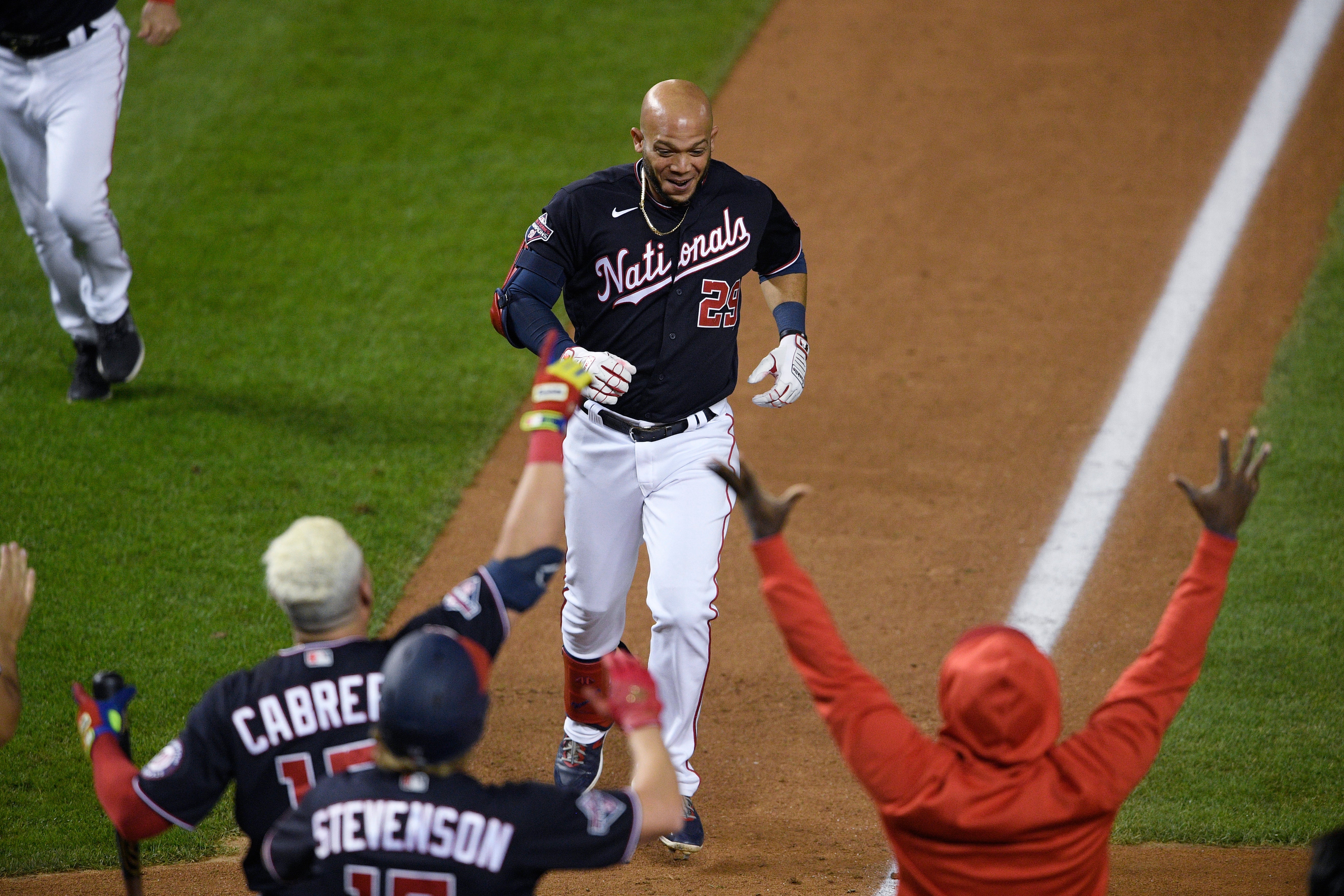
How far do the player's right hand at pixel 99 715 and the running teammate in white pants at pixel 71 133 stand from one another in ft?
12.6

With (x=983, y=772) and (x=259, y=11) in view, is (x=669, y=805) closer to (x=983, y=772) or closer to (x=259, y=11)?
(x=983, y=772)

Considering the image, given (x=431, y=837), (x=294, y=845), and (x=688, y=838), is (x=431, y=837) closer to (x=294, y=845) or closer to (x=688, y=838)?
(x=294, y=845)

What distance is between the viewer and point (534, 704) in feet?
16.6

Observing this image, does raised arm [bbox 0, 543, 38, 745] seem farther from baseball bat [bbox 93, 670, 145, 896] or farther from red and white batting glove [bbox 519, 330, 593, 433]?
red and white batting glove [bbox 519, 330, 593, 433]

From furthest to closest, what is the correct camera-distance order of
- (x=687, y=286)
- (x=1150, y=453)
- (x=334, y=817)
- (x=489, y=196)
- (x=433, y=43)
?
1. (x=433, y=43)
2. (x=489, y=196)
3. (x=1150, y=453)
4. (x=687, y=286)
5. (x=334, y=817)

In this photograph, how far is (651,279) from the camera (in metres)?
4.29

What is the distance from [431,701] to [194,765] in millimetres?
649

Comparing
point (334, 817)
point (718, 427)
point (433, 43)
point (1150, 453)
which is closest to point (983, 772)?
point (334, 817)

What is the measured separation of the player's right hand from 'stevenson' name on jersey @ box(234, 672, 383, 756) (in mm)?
359

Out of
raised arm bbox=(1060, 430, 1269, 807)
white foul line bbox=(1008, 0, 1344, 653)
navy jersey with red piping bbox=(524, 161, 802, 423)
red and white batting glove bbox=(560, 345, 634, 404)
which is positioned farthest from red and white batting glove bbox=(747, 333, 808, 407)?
raised arm bbox=(1060, 430, 1269, 807)

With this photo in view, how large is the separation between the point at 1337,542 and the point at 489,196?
5.12 metres

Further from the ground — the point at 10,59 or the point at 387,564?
the point at 10,59

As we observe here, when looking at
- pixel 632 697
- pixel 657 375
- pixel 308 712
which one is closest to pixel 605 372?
pixel 657 375

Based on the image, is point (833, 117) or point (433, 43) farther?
point (433, 43)
